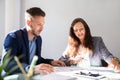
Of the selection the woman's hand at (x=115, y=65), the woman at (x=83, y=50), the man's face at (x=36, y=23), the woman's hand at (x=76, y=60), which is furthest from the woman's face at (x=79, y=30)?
the man's face at (x=36, y=23)

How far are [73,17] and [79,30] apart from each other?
0.94m

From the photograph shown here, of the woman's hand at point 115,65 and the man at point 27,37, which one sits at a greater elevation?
the man at point 27,37

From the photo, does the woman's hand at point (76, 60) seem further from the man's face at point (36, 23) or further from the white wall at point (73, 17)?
the white wall at point (73, 17)

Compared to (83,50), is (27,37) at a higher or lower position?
higher

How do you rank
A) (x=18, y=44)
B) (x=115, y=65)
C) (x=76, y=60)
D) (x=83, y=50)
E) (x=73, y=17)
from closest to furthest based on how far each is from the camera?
1. (x=18, y=44)
2. (x=115, y=65)
3. (x=76, y=60)
4. (x=83, y=50)
5. (x=73, y=17)

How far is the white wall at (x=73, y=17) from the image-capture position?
11.2 feet

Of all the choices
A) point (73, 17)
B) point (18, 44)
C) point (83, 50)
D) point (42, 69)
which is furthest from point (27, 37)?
point (73, 17)

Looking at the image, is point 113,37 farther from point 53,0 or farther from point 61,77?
point 61,77

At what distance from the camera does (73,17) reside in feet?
12.0

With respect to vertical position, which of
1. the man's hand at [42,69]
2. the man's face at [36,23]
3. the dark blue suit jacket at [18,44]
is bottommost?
the man's hand at [42,69]

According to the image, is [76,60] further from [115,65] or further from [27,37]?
[27,37]

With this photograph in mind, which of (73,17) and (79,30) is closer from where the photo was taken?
(79,30)

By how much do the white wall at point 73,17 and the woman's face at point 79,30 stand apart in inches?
30.1

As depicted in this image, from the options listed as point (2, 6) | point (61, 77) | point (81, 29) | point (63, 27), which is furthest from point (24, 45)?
point (2, 6)
